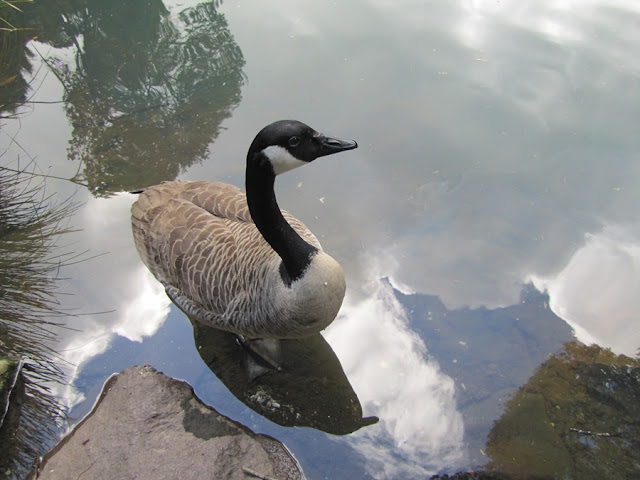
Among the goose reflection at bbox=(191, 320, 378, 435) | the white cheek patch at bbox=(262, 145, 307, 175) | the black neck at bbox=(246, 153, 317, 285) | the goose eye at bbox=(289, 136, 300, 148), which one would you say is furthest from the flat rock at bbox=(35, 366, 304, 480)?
the goose eye at bbox=(289, 136, 300, 148)

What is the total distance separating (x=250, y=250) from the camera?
3477 mm

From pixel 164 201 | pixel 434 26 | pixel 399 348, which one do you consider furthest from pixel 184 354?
pixel 434 26

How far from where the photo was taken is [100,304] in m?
4.48

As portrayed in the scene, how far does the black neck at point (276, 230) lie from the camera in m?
2.97

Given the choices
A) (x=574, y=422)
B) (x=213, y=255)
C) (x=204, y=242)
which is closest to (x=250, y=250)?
(x=213, y=255)

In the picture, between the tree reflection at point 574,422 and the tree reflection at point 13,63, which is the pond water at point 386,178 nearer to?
the tree reflection at point 574,422

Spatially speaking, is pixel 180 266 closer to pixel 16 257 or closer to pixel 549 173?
pixel 16 257

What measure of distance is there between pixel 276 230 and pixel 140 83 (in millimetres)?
4777

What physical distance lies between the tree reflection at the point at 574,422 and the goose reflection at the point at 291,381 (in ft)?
3.15

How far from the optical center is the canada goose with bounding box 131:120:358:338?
2.88 meters

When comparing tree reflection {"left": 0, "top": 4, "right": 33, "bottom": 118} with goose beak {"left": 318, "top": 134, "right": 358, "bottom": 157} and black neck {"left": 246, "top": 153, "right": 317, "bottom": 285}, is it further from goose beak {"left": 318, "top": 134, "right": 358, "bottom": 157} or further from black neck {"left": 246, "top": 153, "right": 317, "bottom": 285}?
goose beak {"left": 318, "top": 134, "right": 358, "bottom": 157}

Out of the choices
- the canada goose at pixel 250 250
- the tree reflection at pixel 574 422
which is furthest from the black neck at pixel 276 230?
the tree reflection at pixel 574 422

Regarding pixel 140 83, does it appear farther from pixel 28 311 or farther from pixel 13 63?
pixel 28 311

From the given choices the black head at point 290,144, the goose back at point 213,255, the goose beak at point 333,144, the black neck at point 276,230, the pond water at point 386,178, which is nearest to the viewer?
the black head at point 290,144
